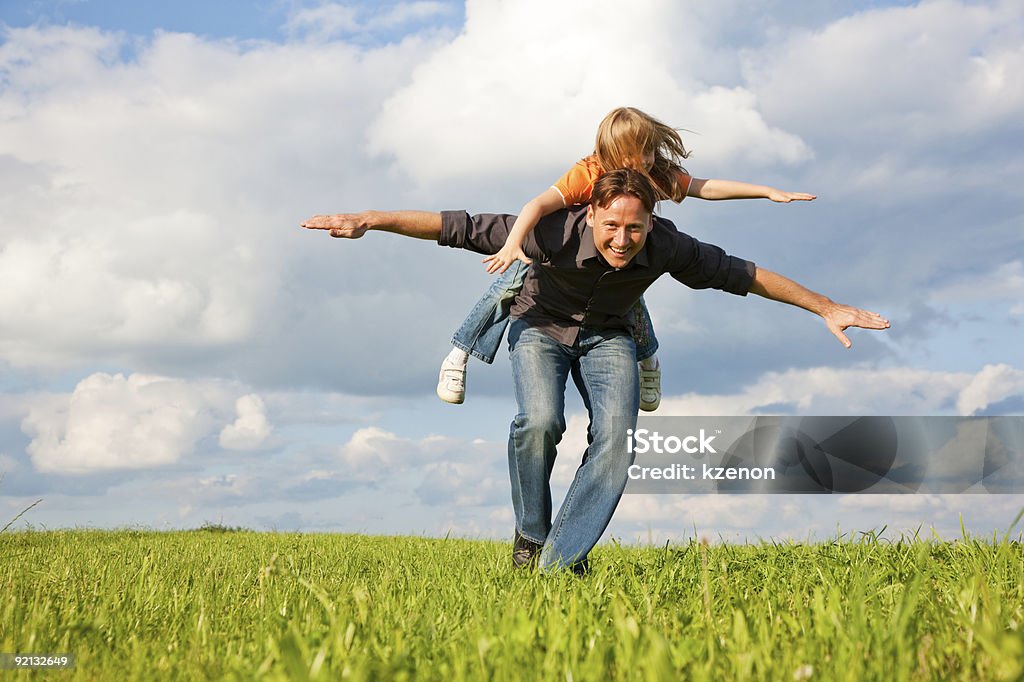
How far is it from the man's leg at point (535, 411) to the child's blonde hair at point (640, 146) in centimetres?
153

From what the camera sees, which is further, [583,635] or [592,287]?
[592,287]

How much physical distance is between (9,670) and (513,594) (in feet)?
6.43

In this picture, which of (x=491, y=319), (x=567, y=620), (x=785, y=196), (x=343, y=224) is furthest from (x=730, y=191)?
(x=567, y=620)

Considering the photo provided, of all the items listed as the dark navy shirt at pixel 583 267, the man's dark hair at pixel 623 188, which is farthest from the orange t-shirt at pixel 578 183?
the man's dark hair at pixel 623 188

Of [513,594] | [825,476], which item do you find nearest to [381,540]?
[825,476]

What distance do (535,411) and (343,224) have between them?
1566 mm

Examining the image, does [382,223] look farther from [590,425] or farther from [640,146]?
[640,146]

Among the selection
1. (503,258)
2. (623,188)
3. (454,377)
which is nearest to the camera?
(503,258)

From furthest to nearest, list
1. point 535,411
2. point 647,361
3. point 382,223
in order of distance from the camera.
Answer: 1. point 647,361
2. point 535,411
3. point 382,223

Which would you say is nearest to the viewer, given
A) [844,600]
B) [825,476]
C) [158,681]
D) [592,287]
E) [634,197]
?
[158,681]

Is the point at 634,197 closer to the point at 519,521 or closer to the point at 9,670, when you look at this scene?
the point at 519,521

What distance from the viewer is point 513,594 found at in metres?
4.01

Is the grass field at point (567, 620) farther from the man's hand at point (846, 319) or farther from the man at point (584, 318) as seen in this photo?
the man's hand at point (846, 319)

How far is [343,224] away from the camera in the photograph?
4.96 m
